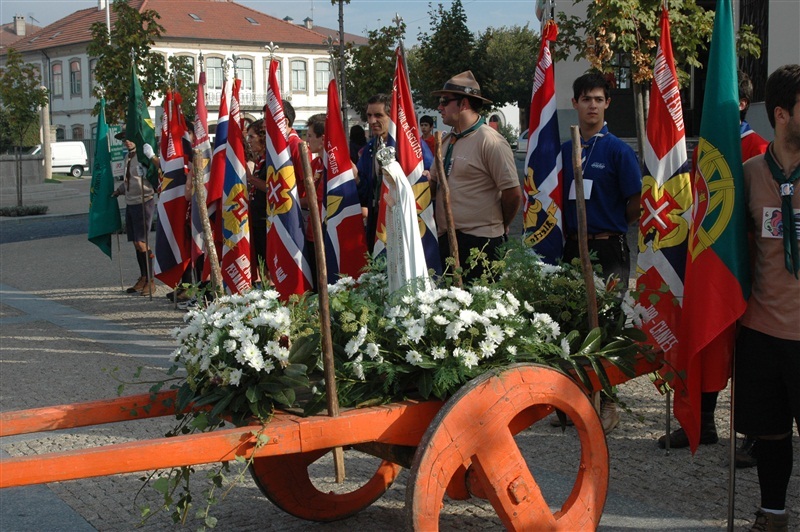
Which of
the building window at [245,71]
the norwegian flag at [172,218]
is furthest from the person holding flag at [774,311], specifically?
the building window at [245,71]

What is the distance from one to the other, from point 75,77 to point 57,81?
2391mm

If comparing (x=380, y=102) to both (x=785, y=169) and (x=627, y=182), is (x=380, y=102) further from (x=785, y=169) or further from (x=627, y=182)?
(x=785, y=169)

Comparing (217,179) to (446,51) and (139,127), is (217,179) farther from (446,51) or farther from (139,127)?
(446,51)

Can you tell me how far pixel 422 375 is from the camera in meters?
3.81

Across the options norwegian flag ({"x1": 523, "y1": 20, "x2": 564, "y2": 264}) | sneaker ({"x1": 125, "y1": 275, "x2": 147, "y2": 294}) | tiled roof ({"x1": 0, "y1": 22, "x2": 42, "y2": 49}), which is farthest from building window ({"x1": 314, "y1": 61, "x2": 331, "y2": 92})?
norwegian flag ({"x1": 523, "y1": 20, "x2": 564, "y2": 264})

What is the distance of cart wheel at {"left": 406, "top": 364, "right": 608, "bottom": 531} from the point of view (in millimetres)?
3574

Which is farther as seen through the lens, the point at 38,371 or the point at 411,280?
the point at 38,371

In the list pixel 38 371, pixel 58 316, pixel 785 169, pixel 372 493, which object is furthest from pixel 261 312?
pixel 58 316

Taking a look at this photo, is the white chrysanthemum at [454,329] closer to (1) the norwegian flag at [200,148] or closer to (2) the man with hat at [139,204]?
(1) the norwegian flag at [200,148]

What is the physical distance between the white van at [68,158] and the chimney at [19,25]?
1586 inches

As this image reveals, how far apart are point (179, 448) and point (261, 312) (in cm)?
76

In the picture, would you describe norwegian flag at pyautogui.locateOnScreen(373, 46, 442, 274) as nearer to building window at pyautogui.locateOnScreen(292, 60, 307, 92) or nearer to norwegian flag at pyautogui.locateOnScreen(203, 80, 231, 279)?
norwegian flag at pyautogui.locateOnScreen(203, 80, 231, 279)

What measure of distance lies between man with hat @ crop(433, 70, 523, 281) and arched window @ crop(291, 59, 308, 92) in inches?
2543

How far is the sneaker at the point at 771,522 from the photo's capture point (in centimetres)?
409
